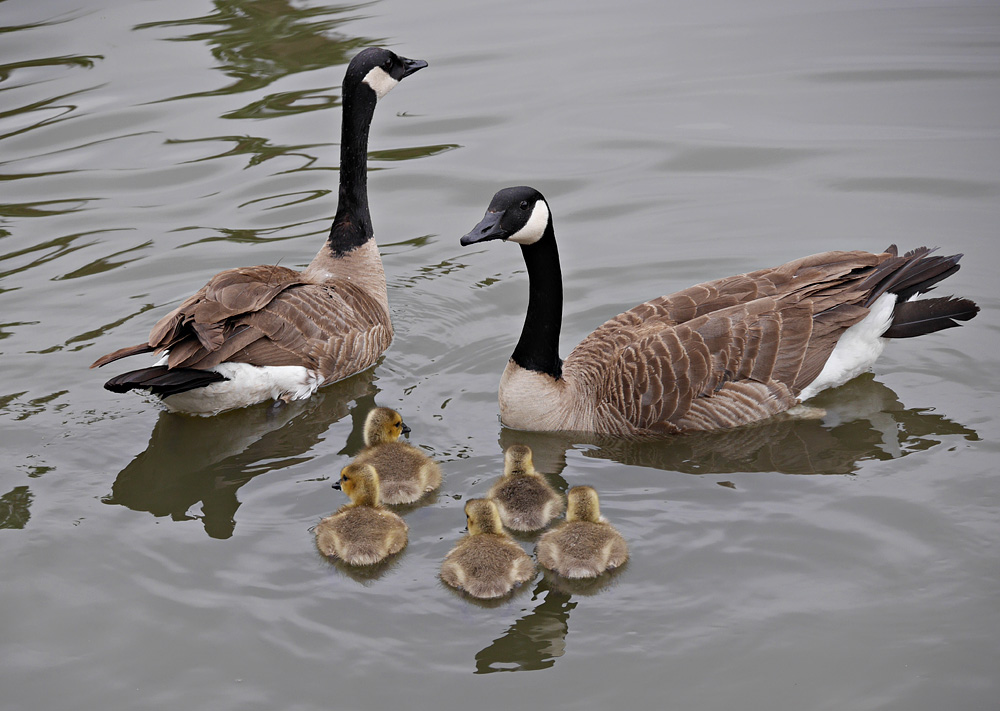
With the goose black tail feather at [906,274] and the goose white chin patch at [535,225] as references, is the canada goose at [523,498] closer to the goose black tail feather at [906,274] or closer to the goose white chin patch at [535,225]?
the goose white chin patch at [535,225]

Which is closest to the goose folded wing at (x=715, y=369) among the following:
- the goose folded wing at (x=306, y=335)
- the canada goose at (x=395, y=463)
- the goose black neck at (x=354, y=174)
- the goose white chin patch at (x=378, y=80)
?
the canada goose at (x=395, y=463)

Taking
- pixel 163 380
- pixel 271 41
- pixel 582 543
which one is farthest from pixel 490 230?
pixel 271 41

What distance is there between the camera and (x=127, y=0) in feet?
54.4

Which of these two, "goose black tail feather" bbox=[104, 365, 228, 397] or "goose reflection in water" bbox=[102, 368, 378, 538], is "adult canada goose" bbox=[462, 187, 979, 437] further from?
"goose black tail feather" bbox=[104, 365, 228, 397]

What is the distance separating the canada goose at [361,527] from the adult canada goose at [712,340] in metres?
1.51

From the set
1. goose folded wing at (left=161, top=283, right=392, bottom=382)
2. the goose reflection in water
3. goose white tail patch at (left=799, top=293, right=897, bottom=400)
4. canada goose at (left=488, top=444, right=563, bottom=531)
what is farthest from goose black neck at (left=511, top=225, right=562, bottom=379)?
goose white tail patch at (left=799, top=293, right=897, bottom=400)

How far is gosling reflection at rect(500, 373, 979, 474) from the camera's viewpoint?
689 cm

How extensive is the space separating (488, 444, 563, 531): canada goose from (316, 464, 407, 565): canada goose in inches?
23.2

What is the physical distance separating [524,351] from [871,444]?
2360 millimetres

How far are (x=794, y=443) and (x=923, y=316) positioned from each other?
4.39 feet

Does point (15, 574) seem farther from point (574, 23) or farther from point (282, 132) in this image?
point (574, 23)

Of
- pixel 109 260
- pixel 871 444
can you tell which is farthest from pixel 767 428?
pixel 109 260

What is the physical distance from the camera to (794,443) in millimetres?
7137

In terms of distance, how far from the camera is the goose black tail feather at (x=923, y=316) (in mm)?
7418
